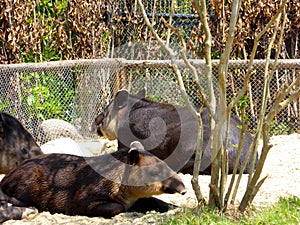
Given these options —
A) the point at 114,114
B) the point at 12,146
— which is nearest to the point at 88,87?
the point at 114,114

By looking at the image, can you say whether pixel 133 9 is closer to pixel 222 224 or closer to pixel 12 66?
pixel 12 66

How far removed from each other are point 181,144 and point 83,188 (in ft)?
9.57

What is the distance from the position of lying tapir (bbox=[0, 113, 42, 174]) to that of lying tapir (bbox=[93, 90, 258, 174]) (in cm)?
188

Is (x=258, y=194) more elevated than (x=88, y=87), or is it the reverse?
(x=88, y=87)

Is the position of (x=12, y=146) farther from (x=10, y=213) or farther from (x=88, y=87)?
(x=88, y=87)

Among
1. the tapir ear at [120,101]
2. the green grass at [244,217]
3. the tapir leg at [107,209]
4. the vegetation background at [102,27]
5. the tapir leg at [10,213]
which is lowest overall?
the tapir leg at [10,213]

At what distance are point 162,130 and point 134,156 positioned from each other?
303cm

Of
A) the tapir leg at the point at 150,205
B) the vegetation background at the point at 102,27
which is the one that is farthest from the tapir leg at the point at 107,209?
the vegetation background at the point at 102,27

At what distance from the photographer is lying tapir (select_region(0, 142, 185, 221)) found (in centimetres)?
646

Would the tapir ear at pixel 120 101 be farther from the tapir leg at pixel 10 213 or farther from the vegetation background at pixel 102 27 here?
the tapir leg at pixel 10 213

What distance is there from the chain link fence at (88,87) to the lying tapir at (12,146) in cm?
277

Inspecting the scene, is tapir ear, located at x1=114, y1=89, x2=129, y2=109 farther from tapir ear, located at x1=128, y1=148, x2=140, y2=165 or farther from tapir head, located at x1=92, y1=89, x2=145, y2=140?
tapir ear, located at x1=128, y1=148, x2=140, y2=165

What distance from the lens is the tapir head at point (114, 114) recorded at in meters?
10.3

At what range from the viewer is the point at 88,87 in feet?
39.4
